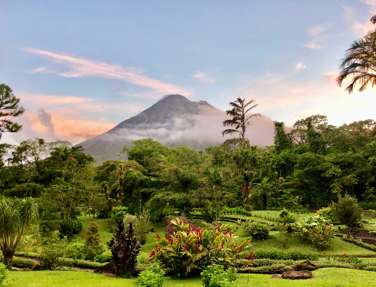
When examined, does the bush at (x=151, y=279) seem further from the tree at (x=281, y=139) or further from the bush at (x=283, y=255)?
the tree at (x=281, y=139)

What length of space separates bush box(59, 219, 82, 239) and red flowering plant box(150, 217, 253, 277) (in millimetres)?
16754

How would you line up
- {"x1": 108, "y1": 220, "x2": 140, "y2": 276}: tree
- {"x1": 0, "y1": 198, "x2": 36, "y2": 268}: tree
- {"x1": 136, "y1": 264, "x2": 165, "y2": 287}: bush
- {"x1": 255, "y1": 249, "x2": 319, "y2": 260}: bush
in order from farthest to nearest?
{"x1": 255, "y1": 249, "x2": 319, "y2": 260}: bush, {"x1": 0, "y1": 198, "x2": 36, "y2": 268}: tree, {"x1": 108, "y1": 220, "x2": 140, "y2": 276}: tree, {"x1": 136, "y1": 264, "x2": 165, "y2": 287}: bush

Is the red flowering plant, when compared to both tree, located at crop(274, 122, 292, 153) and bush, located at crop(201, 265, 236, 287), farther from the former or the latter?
tree, located at crop(274, 122, 292, 153)

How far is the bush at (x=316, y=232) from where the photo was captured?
69.6 feet

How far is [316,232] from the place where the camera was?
2150 cm

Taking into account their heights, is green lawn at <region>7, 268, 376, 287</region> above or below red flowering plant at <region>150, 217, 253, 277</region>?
below

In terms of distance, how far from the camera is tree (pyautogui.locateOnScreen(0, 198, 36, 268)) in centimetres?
1474

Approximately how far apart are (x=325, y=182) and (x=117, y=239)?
3397 cm

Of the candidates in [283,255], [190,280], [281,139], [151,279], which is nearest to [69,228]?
[283,255]

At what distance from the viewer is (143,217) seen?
90.5 feet

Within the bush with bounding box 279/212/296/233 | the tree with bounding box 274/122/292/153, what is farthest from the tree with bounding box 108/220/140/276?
the tree with bounding box 274/122/292/153

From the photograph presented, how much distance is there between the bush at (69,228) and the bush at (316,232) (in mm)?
14938

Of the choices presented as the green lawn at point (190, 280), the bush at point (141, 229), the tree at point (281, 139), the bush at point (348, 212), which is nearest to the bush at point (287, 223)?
the bush at point (348, 212)

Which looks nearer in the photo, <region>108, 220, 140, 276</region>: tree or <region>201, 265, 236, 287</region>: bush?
<region>201, 265, 236, 287</region>: bush
